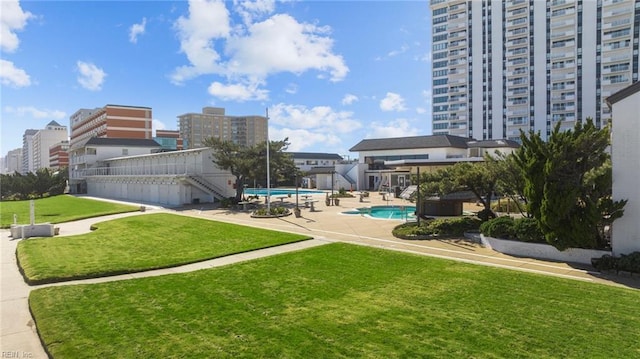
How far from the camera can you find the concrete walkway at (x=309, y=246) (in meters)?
8.30

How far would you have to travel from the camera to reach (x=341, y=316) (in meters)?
8.91

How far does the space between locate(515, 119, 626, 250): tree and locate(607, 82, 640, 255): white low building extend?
35 centimetres

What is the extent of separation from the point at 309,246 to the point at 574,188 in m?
10.8

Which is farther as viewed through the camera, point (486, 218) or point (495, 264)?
point (486, 218)

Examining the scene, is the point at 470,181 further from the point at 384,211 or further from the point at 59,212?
the point at 59,212

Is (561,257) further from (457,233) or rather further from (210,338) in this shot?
(210,338)

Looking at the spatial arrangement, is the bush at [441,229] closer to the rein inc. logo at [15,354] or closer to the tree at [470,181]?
the tree at [470,181]

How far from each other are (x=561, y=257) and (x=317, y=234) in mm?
11382

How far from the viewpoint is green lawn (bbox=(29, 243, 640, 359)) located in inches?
286

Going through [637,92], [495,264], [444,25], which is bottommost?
[495,264]

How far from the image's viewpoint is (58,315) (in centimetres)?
876

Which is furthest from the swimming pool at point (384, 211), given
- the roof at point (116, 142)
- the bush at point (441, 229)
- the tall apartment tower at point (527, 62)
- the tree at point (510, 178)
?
the tall apartment tower at point (527, 62)

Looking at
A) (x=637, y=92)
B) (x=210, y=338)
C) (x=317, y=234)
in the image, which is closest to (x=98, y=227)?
(x=317, y=234)

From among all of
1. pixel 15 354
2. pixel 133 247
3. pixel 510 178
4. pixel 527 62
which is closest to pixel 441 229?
pixel 510 178
